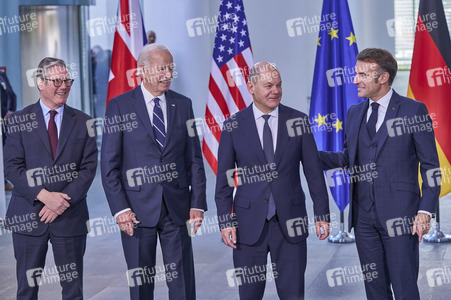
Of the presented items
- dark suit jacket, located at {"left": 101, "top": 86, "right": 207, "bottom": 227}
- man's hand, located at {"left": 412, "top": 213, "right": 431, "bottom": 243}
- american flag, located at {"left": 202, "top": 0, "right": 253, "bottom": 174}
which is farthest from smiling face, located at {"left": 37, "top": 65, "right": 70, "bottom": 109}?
american flag, located at {"left": 202, "top": 0, "right": 253, "bottom": 174}

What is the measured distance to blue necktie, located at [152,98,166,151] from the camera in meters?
4.55

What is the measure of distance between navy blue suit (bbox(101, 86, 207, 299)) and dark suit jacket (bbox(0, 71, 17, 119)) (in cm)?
635

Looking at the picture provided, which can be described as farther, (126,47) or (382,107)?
(126,47)

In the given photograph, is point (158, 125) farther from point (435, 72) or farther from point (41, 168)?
point (435, 72)

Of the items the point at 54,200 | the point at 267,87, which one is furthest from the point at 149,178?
the point at 267,87

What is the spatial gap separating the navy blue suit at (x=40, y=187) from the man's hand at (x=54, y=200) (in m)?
0.04

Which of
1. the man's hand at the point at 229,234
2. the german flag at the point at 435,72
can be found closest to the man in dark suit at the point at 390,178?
the man's hand at the point at 229,234

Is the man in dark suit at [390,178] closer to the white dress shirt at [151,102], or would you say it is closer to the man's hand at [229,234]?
the man's hand at [229,234]

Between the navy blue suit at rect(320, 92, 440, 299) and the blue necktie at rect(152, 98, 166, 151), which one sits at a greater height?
the blue necktie at rect(152, 98, 166, 151)

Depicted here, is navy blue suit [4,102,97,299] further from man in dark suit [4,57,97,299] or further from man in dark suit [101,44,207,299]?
man in dark suit [101,44,207,299]

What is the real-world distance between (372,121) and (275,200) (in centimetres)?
76

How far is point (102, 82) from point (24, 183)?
11.7 metres

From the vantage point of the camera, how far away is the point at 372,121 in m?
4.42

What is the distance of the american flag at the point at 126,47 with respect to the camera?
8047mm
